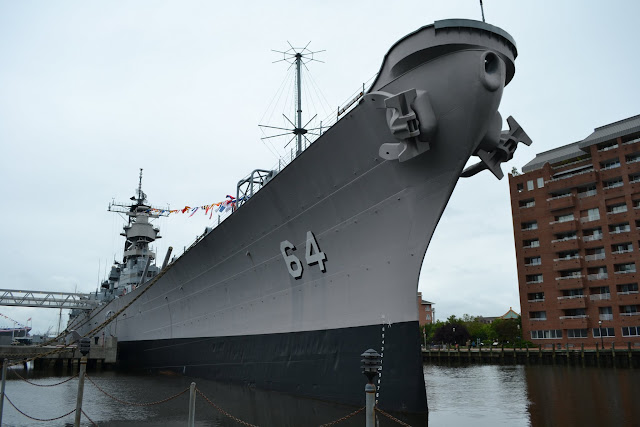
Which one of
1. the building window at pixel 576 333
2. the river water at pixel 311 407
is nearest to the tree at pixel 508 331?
the building window at pixel 576 333

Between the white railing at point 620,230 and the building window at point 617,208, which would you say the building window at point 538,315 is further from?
the building window at point 617,208

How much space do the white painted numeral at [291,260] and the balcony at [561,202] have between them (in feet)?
109

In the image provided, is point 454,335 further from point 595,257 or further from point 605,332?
Result: point 595,257

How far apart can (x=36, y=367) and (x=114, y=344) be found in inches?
272

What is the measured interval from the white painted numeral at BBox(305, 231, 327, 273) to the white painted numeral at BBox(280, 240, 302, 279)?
0.43 metres

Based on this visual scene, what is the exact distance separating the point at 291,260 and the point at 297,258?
0.81 feet

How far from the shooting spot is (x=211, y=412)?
1049 cm

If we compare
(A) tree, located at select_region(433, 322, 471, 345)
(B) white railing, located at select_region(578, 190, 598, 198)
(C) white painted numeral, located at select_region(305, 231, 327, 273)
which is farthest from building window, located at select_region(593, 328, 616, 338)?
(C) white painted numeral, located at select_region(305, 231, 327, 273)

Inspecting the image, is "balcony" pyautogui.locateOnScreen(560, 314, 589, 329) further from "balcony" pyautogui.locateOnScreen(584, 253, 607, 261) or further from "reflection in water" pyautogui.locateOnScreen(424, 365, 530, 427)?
"reflection in water" pyautogui.locateOnScreen(424, 365, 530, 427)

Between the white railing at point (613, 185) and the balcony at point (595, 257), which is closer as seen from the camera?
the white railing at point (613, 185)

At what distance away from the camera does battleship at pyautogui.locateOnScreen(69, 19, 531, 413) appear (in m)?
8.62

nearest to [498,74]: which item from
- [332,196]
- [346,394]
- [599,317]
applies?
[332,196]

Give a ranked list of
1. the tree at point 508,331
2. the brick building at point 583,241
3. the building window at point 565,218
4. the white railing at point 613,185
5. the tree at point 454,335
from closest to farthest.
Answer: the brick building at point 583,241 < the white railing at point 613,185 < the building window at point 565,218 < the tree at point 508,331 < the tree at point 454,335

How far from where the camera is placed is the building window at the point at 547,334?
36938 millimetres
